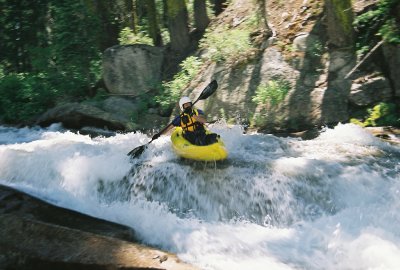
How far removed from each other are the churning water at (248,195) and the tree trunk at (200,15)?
21.5ft

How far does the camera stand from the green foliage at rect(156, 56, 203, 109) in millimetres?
11039

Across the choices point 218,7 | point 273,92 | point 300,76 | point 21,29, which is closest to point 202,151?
point 273,92

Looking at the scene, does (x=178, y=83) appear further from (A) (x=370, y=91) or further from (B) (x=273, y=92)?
(A) (x=370, y=91)

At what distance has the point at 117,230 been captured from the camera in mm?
4242

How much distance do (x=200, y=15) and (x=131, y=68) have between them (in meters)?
2.88

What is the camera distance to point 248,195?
5.66 meters

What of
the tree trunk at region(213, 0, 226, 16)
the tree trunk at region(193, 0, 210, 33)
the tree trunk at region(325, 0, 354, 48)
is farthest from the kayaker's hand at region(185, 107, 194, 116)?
the tree trunk at region(213, 0, 226, 16)

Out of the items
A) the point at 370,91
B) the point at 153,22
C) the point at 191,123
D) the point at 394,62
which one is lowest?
the point at 370,91

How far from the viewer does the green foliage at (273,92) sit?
898 centimetres

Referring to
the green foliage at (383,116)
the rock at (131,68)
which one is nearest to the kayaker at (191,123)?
the green foliage at (383,116)

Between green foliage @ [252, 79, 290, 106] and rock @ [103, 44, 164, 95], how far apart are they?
4.33 meters

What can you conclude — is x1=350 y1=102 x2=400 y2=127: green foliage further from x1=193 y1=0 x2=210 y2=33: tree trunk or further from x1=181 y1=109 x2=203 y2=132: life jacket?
x1=193 y1=0 x2=210 y2=33: tree trunk

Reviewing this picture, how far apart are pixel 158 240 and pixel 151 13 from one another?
10981mm

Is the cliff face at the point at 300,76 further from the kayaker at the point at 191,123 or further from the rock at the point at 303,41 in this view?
the kayaker at the point at 191,123
